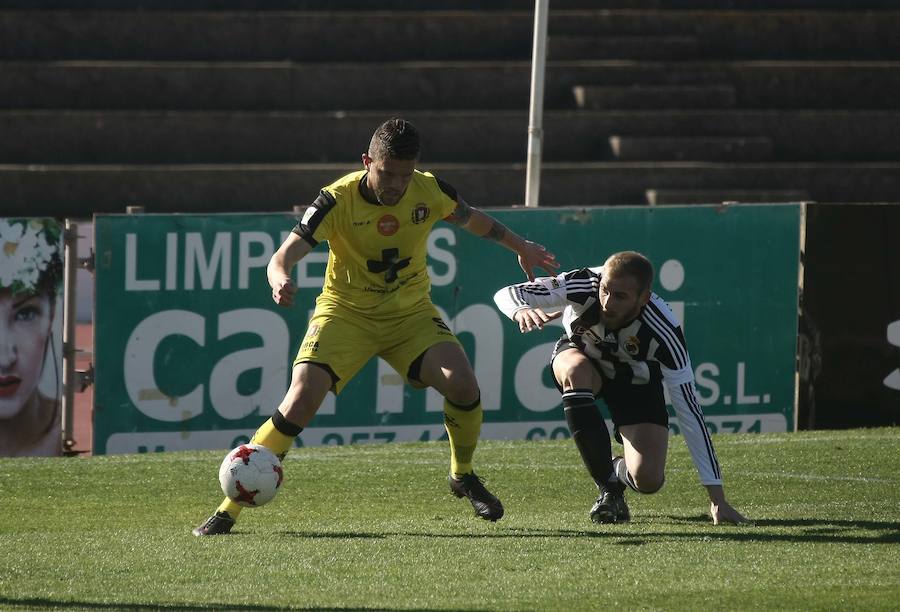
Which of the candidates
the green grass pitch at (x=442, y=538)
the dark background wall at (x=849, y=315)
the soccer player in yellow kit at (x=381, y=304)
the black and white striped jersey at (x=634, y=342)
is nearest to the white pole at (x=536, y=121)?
the dark background wall at (x=849, y=315)

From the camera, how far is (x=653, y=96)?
839 inches

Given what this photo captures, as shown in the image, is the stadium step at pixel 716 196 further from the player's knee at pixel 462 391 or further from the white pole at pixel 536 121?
the player's knee at pixel 462 391

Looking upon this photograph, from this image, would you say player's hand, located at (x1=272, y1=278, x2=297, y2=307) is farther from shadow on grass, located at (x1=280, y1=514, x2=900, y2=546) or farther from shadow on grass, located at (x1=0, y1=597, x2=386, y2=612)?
shadow on grass, located at (x1=0, y1=597, x2=386, y2=612)

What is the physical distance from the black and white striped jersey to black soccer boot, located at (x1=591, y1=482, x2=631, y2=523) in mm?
412

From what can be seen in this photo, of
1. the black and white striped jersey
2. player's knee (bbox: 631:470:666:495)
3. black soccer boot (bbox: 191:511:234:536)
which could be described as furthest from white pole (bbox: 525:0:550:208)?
black soccer boot (bbox: 191:511:234:536)

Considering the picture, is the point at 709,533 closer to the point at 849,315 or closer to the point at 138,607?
the point at 138,607

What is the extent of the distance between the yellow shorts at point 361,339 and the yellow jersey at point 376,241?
0.17 feet

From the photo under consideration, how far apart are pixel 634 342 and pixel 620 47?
1537 centimetres

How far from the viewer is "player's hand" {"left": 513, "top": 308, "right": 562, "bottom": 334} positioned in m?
6.70

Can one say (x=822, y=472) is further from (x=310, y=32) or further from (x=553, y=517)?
(x=310, y=32)

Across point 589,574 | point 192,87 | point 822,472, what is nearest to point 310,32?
point 192,87

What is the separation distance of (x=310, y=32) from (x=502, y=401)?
12096 millimetres

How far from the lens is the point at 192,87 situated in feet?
68.4

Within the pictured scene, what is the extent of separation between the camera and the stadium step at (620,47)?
21.7 meters
